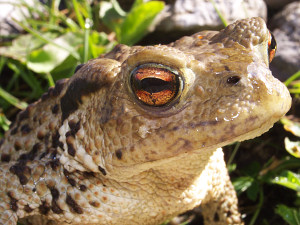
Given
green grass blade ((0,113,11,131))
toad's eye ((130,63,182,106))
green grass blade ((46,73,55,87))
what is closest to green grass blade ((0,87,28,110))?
green grass blade ((0,113,11,131))

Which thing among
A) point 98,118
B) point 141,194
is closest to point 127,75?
point 98,118

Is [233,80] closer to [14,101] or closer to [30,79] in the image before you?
[14,101]

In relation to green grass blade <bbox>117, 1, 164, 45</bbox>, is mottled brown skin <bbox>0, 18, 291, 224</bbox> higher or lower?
higher

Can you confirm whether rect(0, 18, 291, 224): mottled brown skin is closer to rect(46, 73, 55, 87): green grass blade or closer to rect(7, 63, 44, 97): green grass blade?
rect(46, 73, 55, 87): green grass blade

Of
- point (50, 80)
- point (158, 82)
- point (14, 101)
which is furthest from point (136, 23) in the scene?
point (158, 82)

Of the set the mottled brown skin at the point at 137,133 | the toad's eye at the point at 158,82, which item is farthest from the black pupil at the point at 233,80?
the toad's eye at the point at 158,82

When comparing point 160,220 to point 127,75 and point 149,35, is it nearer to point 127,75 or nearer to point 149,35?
point 127,75
